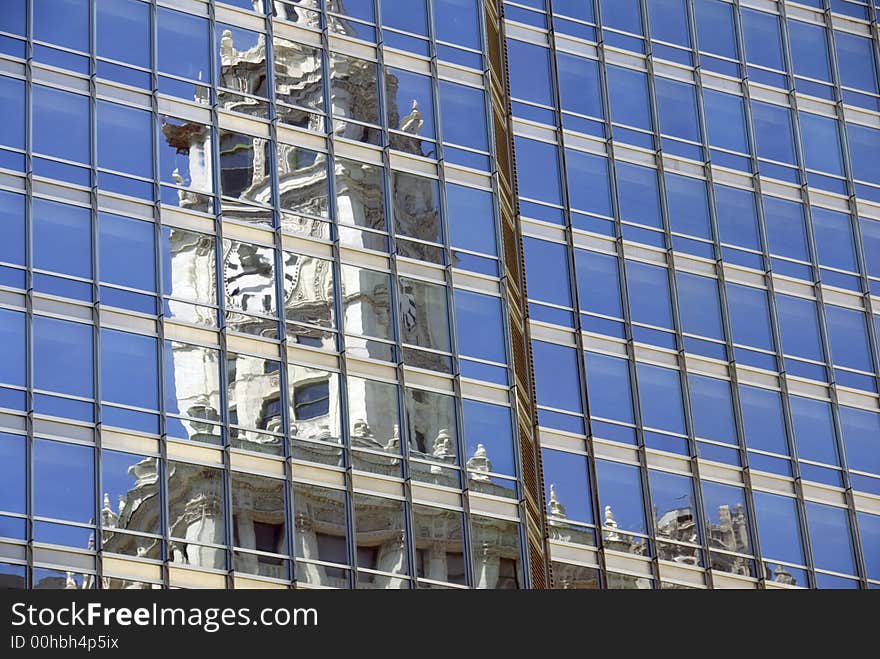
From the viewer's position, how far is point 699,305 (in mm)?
66000

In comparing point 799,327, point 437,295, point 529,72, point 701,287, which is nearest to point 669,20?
point 529,72

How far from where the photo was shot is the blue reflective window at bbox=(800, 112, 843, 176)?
6975 cm

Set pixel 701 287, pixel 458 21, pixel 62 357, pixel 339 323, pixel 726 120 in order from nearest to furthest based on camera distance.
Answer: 1. pixel 62 357
2. pixel 339 323
3. pixel 458 21
4. pixel 701 287
5. pixel 726 120

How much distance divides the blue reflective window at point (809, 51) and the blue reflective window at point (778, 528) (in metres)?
12.5

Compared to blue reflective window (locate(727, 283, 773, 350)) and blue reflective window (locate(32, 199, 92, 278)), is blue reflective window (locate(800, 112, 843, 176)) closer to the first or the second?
blue reflective window (locate(727, 283, 773, 350))

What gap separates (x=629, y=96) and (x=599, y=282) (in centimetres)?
547

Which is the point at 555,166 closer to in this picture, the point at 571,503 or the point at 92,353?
the point at 571,503

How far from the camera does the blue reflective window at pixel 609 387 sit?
63.2 metres

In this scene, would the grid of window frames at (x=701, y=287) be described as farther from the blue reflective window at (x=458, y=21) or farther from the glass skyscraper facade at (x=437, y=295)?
the blue reflective window at (x=458, y=21)

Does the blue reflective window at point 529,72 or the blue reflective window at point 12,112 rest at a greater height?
the blue reflective window at point 529,72

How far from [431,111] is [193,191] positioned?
7000mm

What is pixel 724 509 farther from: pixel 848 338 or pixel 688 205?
pixel 688 205

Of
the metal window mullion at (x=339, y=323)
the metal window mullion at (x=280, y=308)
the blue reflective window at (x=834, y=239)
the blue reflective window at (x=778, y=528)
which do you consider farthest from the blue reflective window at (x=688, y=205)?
the metal window mullion at (x=280, y=308)

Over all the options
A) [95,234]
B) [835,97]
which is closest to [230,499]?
[95,234]
